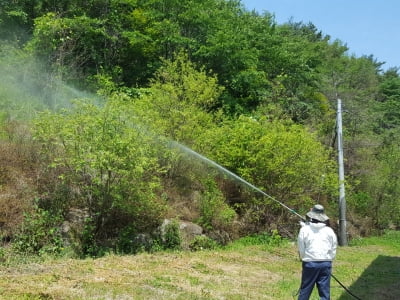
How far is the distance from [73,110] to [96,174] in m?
2.12

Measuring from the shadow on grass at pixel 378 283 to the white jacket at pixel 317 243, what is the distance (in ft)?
8.66

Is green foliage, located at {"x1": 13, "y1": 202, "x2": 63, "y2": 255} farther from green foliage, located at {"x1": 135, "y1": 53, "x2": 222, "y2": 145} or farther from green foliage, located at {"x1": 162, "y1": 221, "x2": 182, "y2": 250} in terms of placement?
green foliage, located at {"x1": 135, "y1": 53, "x2": 222, "y2": 145}

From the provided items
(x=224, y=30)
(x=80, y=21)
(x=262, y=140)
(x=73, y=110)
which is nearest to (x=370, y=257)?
(x=262, y=140)

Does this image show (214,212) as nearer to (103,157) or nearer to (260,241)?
(260,241)

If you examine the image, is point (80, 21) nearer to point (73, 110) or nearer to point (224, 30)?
point (224, 30)

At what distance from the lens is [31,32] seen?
23.5 metres

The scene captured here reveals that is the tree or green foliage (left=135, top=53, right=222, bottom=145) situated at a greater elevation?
green foliage (left=135, top=53, right=222, bottom=145)

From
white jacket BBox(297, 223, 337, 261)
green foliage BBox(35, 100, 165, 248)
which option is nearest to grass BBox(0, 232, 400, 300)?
green foliage BBox(35, 100, 165, 248)

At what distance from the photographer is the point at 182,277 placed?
917cm

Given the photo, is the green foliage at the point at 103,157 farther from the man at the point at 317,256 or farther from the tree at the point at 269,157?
the man at the point at 317,256

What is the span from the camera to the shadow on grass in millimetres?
9273

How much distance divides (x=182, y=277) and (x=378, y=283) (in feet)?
16.5

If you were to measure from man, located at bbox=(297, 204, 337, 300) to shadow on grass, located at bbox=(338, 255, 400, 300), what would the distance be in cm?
242

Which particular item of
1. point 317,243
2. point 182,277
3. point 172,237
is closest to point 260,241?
point 172,237
